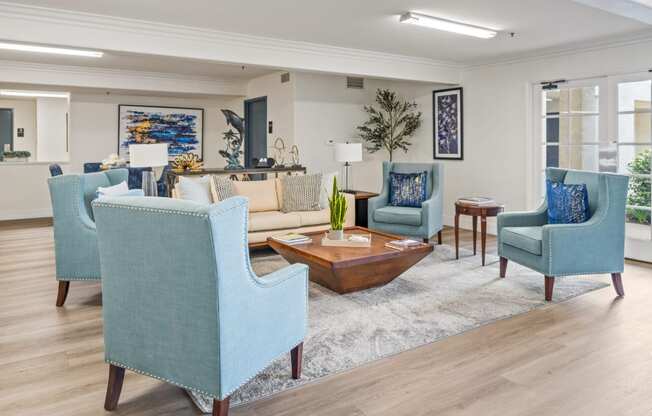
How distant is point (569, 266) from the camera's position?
3.72m

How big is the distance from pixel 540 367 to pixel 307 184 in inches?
139

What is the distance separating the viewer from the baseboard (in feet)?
27.2

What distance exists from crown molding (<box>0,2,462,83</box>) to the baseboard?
209 inches

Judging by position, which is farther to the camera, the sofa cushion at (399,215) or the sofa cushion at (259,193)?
the sofa cushion at (259,193)

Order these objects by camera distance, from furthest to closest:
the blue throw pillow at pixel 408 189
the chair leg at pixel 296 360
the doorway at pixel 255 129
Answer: the doorway at pixel 255 129 → the blue throw pillow at pixel 408 189 → the chair leg at pixel 296 360

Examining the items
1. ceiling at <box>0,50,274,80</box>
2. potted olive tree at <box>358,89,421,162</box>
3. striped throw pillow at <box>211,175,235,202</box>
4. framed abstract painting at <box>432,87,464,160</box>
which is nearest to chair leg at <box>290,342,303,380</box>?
striped throw pillow at <box>211,175,235,202</box>

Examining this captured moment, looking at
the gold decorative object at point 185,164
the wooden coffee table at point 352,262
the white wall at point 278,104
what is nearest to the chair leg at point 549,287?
the wooden coffee table at point 352,262

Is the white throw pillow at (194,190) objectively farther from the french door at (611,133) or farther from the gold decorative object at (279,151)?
the french door at (611,133)

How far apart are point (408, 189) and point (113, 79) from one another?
4843mm

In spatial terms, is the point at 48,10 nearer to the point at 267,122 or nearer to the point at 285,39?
the point at 285,39

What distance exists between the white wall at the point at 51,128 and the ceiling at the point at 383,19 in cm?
751

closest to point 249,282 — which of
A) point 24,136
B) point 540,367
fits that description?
point 540,367

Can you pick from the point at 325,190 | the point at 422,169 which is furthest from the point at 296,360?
the point at 422,169

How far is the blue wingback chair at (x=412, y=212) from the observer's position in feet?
17.6
